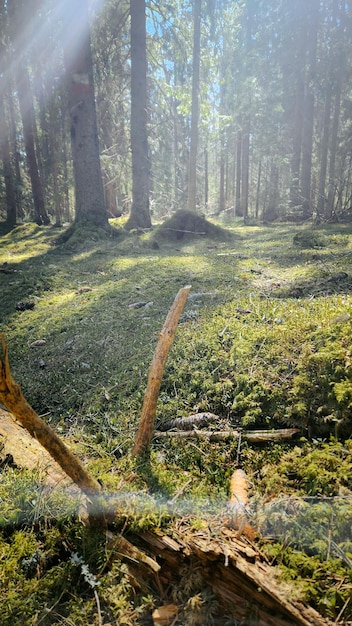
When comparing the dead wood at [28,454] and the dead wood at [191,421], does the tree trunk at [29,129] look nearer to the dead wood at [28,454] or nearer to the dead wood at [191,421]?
the dead wood at [28,454]

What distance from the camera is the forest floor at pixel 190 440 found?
129 centimetres

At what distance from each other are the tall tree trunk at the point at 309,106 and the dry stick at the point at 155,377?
14272 millimetres

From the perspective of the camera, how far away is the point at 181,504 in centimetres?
159

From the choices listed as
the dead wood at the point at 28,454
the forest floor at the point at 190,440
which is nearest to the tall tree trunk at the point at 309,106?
the forest floor at the point at 190,440

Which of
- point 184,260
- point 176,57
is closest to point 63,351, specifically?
point 184,260

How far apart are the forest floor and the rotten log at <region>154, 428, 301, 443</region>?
0.10 feet

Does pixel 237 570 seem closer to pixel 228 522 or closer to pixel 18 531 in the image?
pixel 228 522

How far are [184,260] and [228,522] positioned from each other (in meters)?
5.48

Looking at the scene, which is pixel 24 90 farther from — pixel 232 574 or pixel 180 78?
pixel 232 574

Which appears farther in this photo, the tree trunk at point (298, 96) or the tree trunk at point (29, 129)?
the tree trunk at point (298, 96)

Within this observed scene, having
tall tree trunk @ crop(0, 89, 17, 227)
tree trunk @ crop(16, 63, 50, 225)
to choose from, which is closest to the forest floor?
tree trunk @ crop(16, 63, 50, 225)

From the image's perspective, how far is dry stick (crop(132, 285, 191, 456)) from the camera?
6.07 ft

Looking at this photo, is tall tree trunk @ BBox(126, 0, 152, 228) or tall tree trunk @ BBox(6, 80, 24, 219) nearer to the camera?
tall tree trunk @ BBox(126, 0, 152, 228)

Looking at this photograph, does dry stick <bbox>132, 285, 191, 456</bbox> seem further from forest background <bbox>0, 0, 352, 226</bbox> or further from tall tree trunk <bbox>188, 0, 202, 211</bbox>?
tall tree trunk <bbox>188, 0, 202, 211</bbox>
